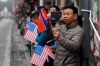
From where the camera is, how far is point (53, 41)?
7277mm

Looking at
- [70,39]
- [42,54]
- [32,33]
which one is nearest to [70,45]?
[70,39]

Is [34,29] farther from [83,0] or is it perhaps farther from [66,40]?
[66,40]

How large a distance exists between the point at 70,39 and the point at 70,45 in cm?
21

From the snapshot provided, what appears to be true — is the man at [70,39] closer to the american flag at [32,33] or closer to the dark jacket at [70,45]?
the dark jacket at [70,45]

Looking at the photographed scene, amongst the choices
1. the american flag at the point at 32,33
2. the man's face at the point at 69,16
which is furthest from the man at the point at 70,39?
the american flag at the point at 32,33

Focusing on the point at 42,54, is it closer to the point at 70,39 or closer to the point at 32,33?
the point at 70,39

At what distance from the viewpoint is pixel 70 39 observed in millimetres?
5789

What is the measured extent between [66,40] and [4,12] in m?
120

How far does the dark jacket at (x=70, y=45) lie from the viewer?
5.63 metres

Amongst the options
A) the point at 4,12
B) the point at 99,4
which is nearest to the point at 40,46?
the point at 99,4

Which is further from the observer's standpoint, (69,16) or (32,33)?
(32,33)

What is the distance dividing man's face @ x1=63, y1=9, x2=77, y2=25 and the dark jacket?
0.08 m

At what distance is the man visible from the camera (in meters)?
5.70

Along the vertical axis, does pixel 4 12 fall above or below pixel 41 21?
below
